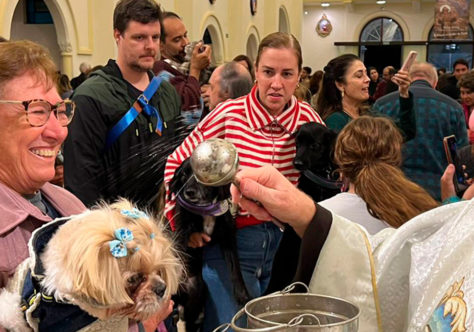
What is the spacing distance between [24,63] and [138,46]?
155 cm

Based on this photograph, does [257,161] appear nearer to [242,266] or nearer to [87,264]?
[242,266]

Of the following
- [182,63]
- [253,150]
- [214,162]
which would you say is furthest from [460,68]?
[214,162]

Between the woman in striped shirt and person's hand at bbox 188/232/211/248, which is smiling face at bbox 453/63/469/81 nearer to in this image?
the woman in striped shirt

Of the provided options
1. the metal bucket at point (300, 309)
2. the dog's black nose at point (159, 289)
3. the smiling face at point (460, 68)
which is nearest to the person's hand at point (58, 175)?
the dog's black nose at point (159, 289)

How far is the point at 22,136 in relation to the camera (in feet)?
5.52

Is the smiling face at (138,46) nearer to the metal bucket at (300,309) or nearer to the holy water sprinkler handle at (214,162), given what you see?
the holy water sprinkler handle at (214,162)

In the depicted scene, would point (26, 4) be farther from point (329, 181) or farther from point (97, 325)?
point (97, 325)

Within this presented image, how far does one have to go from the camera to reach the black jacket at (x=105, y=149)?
9.39 ft

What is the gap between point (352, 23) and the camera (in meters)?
23.1

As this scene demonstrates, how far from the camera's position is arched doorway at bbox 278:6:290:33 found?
2088 centimetres

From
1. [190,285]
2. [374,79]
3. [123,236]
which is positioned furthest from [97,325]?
[374,79]

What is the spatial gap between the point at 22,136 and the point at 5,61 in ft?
0.68

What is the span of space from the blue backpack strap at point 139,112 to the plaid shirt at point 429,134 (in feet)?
6.38

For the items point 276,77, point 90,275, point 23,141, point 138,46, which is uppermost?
point 138,46
